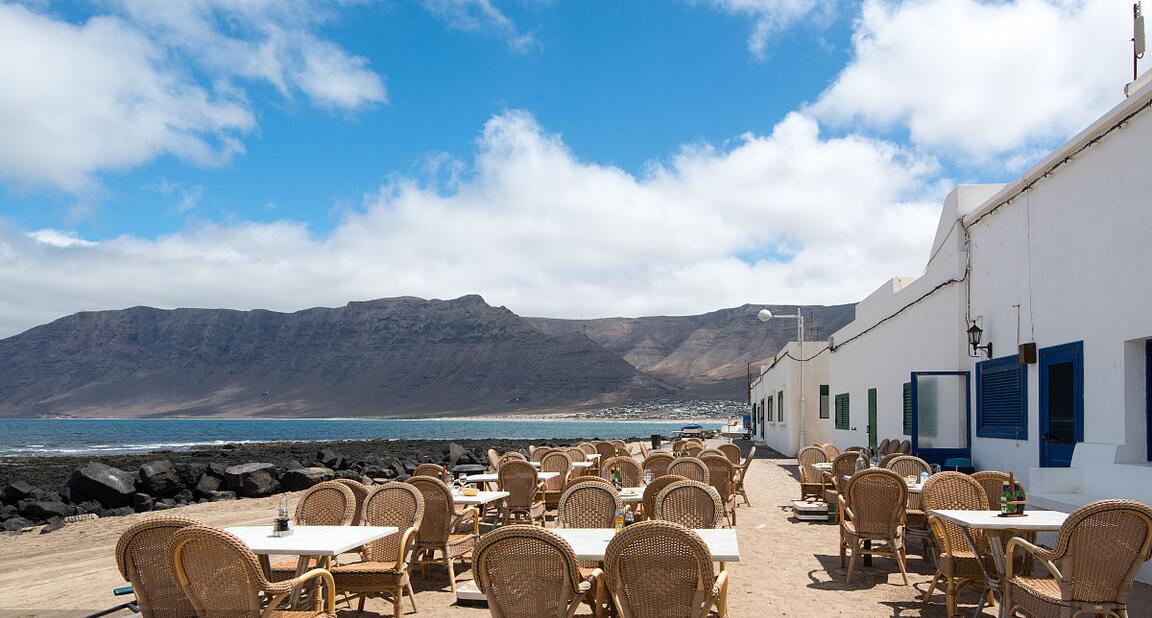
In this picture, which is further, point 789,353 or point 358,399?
point 358,399

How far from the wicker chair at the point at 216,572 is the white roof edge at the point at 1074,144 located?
7179 millimetres

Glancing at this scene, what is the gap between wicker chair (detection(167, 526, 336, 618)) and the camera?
4.14m

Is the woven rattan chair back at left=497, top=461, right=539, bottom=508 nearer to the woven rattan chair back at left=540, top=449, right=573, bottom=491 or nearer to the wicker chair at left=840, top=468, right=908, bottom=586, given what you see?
the woven rattan chair back at left=540, top=449, right=573, bottom=491

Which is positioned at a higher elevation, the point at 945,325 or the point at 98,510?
the point at 945,325

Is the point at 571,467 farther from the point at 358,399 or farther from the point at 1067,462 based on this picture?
the point at 358,399

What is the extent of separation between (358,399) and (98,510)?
123m

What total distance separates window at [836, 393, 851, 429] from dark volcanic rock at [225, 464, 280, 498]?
1246 centimetres

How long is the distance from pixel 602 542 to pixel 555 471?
6223 millimetres

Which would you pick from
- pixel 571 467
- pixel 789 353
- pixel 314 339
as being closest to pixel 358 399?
pixel 314 339

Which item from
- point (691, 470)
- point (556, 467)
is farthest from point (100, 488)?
point (691, 470)

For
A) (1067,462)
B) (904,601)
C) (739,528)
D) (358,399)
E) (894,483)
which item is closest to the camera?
(904,601)

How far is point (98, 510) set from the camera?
16.3 meters

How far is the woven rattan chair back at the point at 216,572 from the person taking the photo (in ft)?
13.6

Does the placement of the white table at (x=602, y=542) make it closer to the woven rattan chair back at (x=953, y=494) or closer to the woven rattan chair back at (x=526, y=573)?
the woven rattan chair back at (x=526, y=573)
